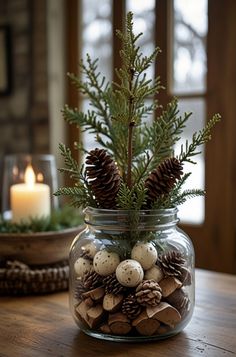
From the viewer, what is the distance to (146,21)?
221 cm

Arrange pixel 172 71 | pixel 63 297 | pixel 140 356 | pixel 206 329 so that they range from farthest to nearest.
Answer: pixel 172 71
pixel 63 297
pixel 206 329
pixel 140 356

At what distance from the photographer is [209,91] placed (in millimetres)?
2043

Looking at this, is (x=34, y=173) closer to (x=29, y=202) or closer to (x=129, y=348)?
(x=29, y=202)

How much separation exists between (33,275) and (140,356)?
362 millimetres

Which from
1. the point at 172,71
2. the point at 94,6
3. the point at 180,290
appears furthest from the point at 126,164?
the point at 94,6

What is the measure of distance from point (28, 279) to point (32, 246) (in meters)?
0.07

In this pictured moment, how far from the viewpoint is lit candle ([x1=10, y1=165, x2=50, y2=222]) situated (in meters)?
1.12

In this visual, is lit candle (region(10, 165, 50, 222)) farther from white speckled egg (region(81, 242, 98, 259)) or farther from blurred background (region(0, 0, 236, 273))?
blurred background (region(0, 0, 236, 273))

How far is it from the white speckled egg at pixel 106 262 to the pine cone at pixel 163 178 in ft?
0.34

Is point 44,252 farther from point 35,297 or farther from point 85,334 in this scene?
point 85,334

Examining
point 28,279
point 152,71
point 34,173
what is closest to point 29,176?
point 34,173

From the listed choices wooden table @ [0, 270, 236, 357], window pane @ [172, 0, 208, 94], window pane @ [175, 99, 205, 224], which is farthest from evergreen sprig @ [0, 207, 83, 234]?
window pane @ [172, 0, 208, 94]

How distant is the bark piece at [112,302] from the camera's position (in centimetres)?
74

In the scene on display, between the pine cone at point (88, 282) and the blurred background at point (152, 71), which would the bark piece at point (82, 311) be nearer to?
the pine cone at point (88, 282)
